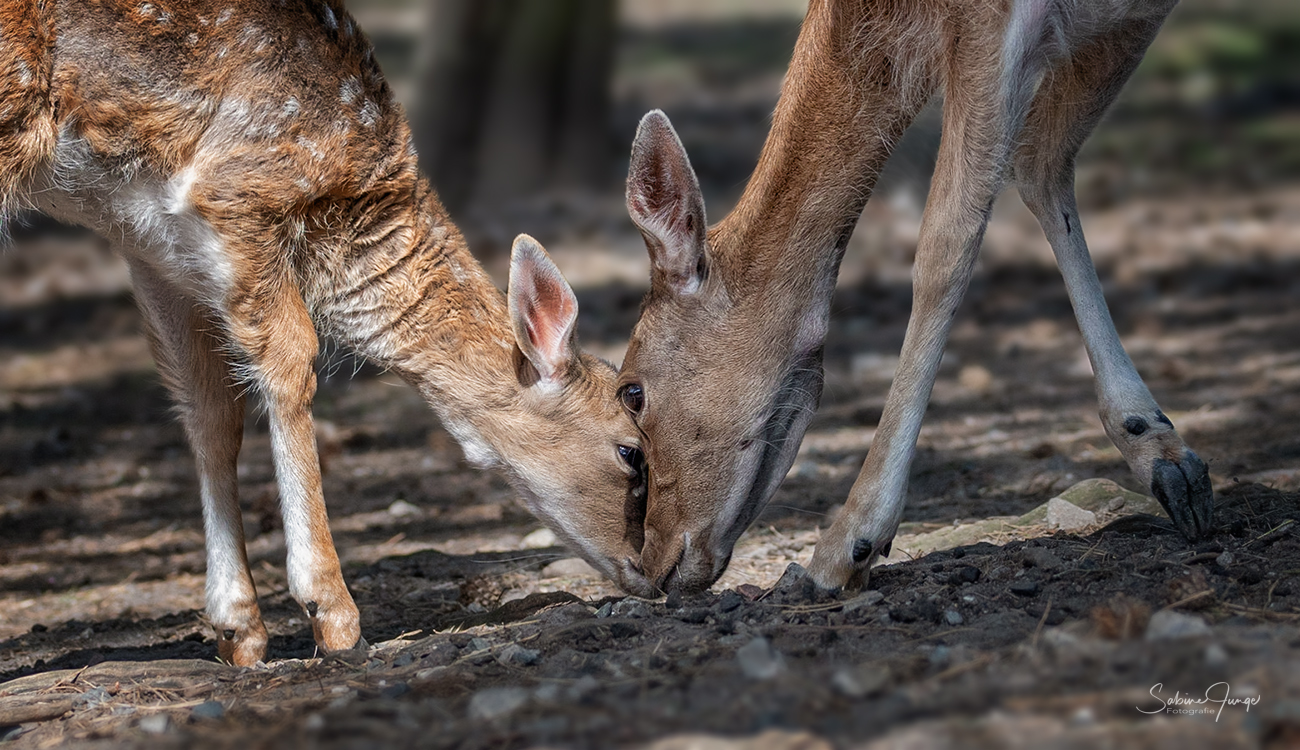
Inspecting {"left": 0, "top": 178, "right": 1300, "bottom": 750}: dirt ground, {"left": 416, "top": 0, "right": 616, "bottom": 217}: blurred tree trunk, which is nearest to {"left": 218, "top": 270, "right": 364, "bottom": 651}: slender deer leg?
{"left": 0, "top": 178, "right": 1300, "bottom": 750}: dirt ground

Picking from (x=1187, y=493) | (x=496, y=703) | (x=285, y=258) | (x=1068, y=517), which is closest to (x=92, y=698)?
(x=496, y=703)

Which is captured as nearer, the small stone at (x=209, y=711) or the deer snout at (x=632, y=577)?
the small stone at (x=209, y=711)

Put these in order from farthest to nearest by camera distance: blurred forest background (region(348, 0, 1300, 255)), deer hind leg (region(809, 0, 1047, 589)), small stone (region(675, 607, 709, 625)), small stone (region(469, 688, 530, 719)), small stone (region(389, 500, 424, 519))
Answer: blurred forest background (region(348, 0, 1300, 255)), small stone (region(389, 500, 424, 519)), deer hind leg (region(809, 0, 1047, 589)), small stone (region(675, 607, 709, 625)), small stone (region(469, 688, 530, 719))

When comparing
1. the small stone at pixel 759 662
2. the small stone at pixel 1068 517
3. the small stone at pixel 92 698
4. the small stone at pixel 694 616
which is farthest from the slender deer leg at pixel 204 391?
the small stone at pixel 1068 517

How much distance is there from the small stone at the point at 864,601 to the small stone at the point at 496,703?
1.09 metres

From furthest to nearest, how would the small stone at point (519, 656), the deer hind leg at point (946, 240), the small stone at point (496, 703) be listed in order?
the deer hind leg at point (946, 240) < the small stone at point (519, 656) < the small stone at point (496, 703)

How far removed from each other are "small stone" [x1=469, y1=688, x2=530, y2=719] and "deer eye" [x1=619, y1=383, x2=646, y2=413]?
1931mm

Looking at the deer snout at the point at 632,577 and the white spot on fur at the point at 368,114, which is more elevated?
the white spot on fur at the point at 368,114

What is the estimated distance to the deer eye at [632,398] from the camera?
15.8 ft

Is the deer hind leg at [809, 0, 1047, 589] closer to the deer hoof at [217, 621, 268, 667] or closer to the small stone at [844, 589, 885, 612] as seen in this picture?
the small stone at [844, 589, 885, 612]

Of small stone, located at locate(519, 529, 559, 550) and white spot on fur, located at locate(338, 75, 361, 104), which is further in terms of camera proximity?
small stone, located at locate(519, 529, 559, 550)

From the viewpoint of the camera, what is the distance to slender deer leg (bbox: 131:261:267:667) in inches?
192

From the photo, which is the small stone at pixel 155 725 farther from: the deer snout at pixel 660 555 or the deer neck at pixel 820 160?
the deer neck at pixel 820 160

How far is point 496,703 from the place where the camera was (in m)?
2.93
